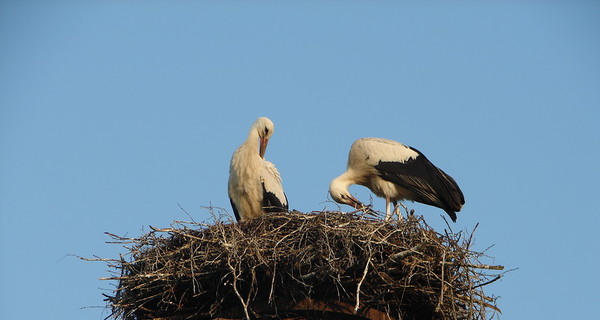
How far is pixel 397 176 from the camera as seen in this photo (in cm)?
1005

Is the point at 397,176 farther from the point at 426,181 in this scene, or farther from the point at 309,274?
the point at 309,274

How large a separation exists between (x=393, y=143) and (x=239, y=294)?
14.1 ft

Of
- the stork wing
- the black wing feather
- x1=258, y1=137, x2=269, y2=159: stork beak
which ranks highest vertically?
x1=258, y1=137, x2=269, y2=159: stork beak

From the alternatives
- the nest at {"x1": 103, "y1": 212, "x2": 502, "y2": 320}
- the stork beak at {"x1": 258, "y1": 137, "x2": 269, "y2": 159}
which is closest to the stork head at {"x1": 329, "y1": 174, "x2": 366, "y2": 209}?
the stork beak at {"x1": 258, "y1": 137, "x2": 269, "y2": 159}

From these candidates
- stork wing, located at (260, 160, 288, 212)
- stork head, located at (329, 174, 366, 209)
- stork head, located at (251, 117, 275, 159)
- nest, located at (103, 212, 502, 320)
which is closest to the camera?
nest, located at (103, 212, 502, 320)

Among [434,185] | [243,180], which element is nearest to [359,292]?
[243,180]

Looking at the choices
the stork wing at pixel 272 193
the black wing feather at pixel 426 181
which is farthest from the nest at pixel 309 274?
the black wing feather at pixel 426 181

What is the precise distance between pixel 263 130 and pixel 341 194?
41.6 inches

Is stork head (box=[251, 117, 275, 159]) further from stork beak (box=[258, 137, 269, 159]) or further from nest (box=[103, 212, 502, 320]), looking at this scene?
nest (box=[103, 212, 502, 320])

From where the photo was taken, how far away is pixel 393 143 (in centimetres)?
1040

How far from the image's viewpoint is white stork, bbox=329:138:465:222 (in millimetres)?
9781

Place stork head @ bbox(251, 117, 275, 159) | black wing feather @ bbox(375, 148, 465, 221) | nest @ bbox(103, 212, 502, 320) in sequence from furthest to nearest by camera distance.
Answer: black wing feather @ bbox(375, 148, 465, 221), stork head @ bbox(251, 117, 275, 159), nest @ bbox(103, 212, 502, 320)

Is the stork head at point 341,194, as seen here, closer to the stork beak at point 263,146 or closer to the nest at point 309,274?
the stork beak at point 263,146

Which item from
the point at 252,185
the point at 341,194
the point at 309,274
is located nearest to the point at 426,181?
the point at 341,194
